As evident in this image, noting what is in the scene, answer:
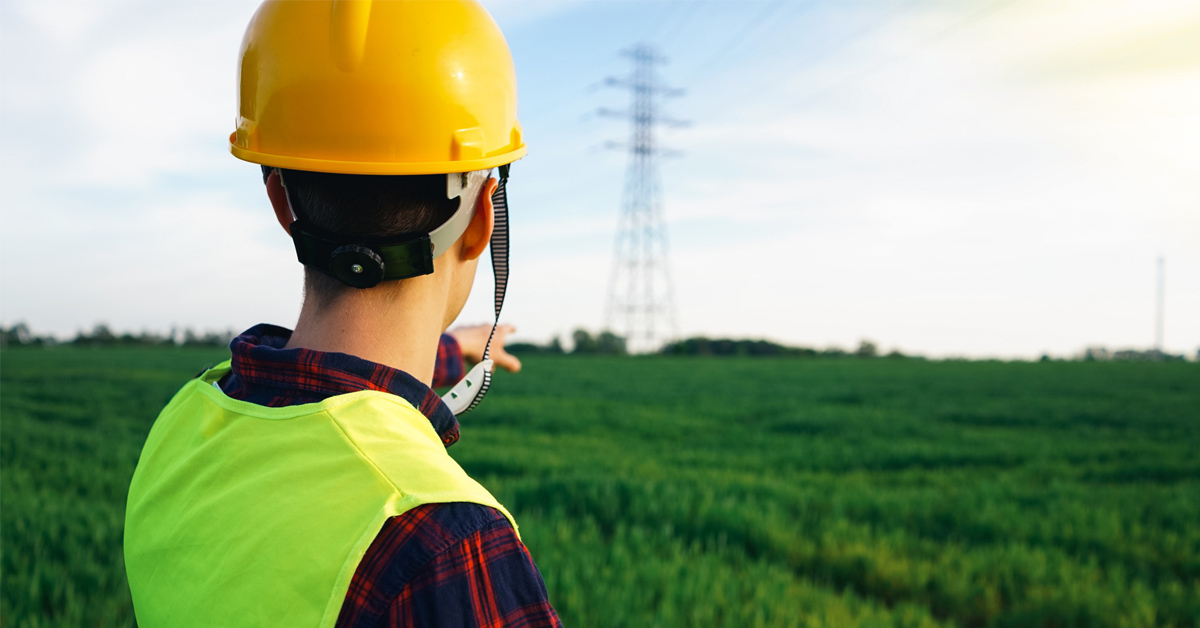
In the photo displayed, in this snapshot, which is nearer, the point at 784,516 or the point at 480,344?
the point at 480,344

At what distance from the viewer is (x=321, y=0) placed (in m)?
1.36

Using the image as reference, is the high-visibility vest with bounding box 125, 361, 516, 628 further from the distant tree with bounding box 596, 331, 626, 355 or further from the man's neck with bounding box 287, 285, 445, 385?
the distant tree with bounding box 596, 331, 626, 355

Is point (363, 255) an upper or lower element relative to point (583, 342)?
upper

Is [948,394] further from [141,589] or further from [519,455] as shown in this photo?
[141,589]

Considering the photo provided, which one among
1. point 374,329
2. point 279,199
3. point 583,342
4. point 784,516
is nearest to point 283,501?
point 374,329

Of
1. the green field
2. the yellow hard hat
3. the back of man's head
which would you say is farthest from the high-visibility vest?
the green field

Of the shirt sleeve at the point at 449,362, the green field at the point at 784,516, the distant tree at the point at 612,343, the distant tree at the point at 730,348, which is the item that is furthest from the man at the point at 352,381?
the distant tree at the point at 730,348

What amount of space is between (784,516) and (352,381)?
4782 millimetres

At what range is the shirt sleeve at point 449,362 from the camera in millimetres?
2580

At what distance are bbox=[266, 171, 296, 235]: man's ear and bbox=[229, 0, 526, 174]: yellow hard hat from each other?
0.06 metres

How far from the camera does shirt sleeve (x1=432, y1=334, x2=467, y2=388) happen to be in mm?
2580

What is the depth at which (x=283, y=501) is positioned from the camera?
1.00 meters

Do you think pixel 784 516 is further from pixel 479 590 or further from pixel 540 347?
pixel 540 347

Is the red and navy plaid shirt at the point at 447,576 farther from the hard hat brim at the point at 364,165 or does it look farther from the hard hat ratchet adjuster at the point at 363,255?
the hard hat brim at the point at 364,165
